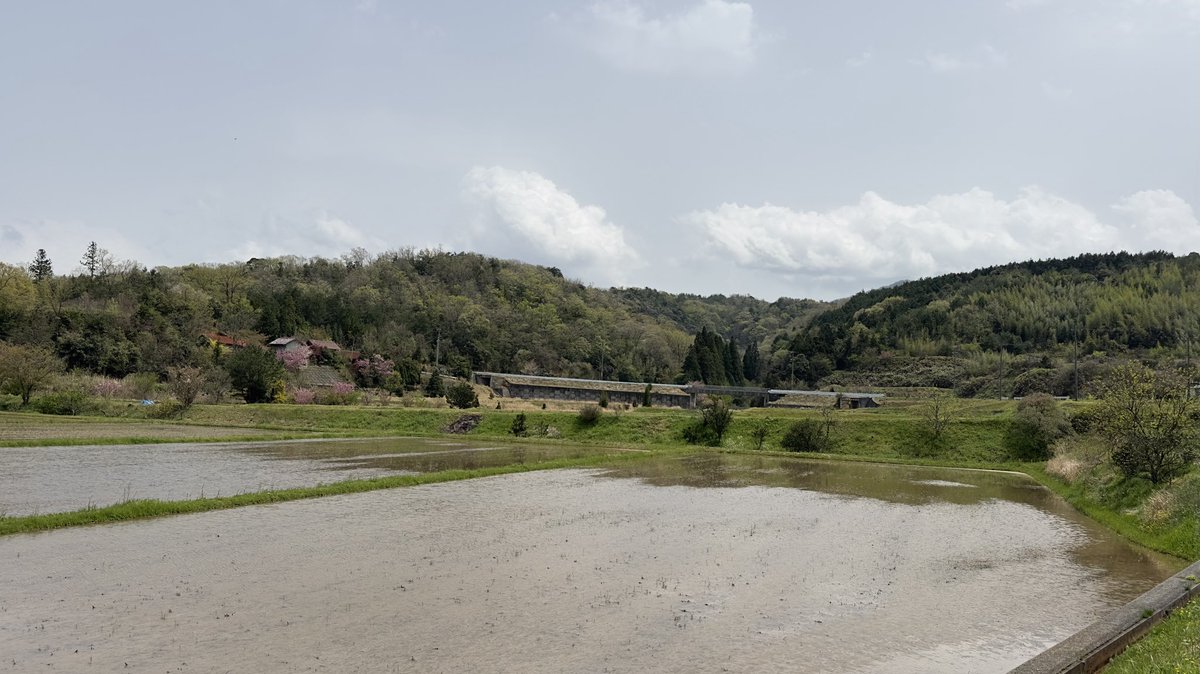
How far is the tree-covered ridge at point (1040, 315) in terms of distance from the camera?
104m

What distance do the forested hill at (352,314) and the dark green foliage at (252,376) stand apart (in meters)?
11.2

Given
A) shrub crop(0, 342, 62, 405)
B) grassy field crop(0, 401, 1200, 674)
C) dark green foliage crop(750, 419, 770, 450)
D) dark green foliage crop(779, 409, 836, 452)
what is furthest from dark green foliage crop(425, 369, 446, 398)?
dark green foliage crop(779, 409, 836, 452)

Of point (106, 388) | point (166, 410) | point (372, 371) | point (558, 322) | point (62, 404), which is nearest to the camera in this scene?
point (62, 404)

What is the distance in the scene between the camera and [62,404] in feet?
150

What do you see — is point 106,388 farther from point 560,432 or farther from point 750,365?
point 750,365

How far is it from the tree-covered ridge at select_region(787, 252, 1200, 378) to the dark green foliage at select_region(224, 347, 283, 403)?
278ft

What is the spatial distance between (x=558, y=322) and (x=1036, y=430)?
85.0 meters

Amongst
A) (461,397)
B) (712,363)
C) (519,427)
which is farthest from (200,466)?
(712,363)

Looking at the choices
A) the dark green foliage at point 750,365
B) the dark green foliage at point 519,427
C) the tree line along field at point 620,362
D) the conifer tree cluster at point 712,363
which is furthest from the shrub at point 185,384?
the dark green foliage at point 750,365

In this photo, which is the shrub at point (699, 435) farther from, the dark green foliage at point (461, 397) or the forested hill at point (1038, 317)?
the forested hill at point (1038, 317)

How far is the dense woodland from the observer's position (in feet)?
229

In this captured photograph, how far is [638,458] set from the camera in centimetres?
3516

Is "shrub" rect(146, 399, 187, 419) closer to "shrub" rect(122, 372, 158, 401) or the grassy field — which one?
the grassy field

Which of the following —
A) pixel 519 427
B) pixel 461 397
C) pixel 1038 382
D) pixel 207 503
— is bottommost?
pixel 519 427
